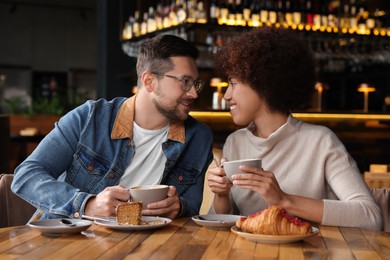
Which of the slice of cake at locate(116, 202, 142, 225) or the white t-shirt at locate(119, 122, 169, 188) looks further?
the white t-shirt at locate(119, 122, 169, 188)

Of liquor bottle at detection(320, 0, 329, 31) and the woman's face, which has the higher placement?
liquor bottle at detection(320, 0, 329, 31)

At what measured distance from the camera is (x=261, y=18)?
822 centimetres

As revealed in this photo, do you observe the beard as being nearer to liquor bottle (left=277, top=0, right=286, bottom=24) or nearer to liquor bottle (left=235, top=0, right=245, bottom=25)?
liquor bottle (left=235, top=0, right=245, bottom=25)

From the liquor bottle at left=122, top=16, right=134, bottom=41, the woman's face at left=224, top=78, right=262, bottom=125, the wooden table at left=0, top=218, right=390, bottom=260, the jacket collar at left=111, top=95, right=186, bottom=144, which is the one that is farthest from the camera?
the liquor bottle at left=122, top=16, right=134, bottom=41

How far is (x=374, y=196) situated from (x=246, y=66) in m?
0.63

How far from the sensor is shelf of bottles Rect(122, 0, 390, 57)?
308 inches

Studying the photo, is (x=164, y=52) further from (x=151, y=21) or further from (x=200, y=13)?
(x=151, y=21)

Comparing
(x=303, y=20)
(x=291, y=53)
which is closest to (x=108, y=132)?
(x=291, y=53)

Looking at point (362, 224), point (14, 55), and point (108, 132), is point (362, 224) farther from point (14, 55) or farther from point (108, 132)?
point (14, 55)

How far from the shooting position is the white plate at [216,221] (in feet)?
6.03

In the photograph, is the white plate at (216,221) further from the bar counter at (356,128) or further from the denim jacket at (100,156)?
the bar counter at (356,128)

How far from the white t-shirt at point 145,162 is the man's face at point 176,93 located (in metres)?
0.10

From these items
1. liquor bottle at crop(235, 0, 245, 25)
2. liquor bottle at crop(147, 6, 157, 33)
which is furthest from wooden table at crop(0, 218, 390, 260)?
liquor bottle at crop(147, 6, 157, 33)

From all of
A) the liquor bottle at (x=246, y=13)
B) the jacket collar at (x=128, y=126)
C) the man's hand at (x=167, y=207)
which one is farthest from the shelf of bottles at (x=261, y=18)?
the man's hand at (x=167, y=207)
